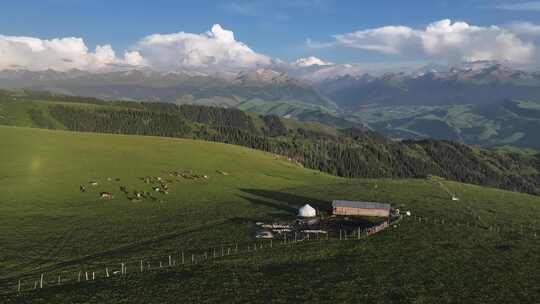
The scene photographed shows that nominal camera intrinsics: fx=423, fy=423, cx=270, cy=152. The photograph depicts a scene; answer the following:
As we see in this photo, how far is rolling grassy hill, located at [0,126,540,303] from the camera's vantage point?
42.0 m

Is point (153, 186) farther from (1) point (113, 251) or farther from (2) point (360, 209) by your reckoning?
(2) point (360, 209)

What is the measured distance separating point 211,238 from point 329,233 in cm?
1874

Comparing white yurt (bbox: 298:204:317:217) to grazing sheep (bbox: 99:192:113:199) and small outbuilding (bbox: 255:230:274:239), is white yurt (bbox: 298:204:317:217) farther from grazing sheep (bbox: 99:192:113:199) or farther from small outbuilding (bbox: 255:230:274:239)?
grazing sheep (bbox: 99:192:113:199)

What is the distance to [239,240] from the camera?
64.1 m

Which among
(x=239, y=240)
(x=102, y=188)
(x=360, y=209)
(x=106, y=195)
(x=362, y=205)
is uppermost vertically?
(x=362, y=205)

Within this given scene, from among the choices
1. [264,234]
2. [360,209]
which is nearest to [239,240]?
[264,234]

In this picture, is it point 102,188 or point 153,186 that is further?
point 153,186

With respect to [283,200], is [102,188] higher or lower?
higher

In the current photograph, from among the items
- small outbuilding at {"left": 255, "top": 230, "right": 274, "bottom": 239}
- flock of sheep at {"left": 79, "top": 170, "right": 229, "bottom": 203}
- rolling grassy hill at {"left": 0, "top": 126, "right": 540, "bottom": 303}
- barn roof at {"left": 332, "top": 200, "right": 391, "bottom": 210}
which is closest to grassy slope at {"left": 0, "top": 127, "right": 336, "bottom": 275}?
rolling grassy hill at {"left": 0, "top": 126, "right": 540, "bottom": 303}

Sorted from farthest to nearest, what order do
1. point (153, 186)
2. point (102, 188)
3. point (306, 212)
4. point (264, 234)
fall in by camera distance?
point (153, 186) → point (102, 188) → point (306, 212) → point (264, 234)

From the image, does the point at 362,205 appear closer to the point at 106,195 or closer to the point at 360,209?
the point at 360,209

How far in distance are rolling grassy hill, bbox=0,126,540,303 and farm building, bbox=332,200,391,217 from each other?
6.26 meters

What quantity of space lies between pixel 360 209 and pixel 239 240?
27902mm

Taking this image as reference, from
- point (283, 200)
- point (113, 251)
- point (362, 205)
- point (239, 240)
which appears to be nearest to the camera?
point (113, 251)
